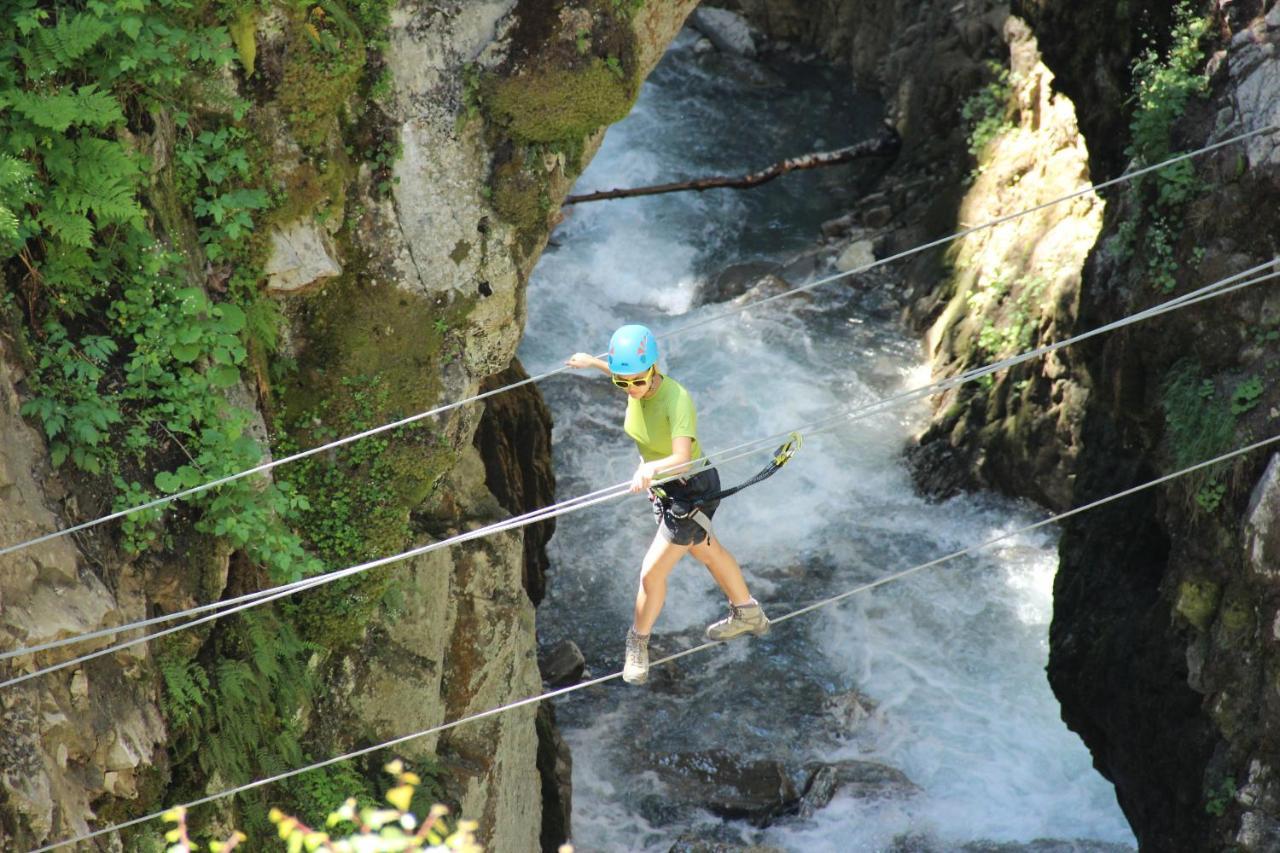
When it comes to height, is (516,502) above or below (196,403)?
below

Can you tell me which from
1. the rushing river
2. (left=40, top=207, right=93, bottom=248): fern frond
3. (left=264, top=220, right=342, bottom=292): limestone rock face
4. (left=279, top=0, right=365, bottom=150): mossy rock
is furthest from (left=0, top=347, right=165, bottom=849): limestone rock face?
the rushing river

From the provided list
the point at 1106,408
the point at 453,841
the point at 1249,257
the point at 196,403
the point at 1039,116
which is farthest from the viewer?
the point at 1039,116

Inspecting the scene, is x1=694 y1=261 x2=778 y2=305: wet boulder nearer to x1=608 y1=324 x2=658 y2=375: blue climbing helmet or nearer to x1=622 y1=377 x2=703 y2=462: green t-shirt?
x1=622 y1=377 x2=703 y2=462: green t-shirt

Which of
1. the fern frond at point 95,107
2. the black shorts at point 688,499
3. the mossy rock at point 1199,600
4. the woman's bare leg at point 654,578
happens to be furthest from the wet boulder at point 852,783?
the fern frond at point 95,107

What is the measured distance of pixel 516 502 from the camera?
12.4m

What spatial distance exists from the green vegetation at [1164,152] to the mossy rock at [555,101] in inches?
160

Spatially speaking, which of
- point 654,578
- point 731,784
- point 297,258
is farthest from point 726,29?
point 654,578

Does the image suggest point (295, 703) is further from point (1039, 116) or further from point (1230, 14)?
point (1039, 116)

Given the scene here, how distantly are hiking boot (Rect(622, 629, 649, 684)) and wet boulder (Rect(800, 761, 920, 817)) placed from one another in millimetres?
4976

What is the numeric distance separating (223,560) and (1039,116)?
12.4 metres

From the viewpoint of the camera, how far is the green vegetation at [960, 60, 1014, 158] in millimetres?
17672

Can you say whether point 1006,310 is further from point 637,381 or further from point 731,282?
point 637,381

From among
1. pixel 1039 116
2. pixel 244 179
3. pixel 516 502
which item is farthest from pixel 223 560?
pixel 1039 116

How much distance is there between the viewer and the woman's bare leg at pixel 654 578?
25.0 ft
